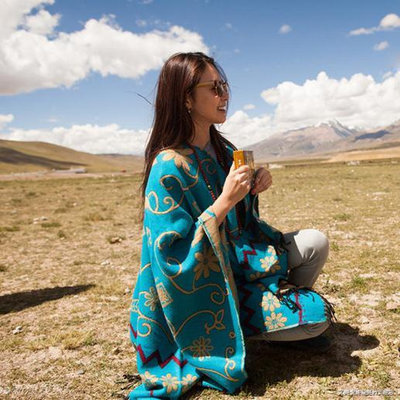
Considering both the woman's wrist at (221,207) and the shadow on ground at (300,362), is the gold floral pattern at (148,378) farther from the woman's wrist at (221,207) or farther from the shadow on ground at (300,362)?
the woman's wrist at (221,207)

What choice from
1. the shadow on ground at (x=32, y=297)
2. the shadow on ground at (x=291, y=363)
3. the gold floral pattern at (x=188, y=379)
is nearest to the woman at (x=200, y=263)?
the gold floral pattern at (x=188, y=379)

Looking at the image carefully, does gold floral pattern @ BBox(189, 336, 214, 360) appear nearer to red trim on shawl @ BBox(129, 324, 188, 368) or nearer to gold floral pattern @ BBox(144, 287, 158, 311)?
red trim on shawl @ BBox(129, 324, 188, 368)

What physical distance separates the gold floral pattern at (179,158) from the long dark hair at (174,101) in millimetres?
89

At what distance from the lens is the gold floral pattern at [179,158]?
2945mm

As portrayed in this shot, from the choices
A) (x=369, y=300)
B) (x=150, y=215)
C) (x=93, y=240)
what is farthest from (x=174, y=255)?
(x=93, y=240)

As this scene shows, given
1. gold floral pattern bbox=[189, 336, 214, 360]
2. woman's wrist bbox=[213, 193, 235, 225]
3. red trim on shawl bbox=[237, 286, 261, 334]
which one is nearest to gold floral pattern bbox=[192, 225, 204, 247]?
woman's wrist bbox=[213, 193, 235, 225]

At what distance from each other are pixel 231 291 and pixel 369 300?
2643 mm

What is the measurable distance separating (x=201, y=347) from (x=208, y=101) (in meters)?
1.97

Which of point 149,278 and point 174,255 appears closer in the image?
point 174,255

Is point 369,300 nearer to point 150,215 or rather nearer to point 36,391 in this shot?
point 150,215

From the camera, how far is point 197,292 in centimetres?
285

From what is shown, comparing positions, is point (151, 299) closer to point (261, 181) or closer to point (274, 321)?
point (274, 321)

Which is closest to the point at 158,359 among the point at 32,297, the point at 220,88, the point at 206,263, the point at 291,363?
the point at 206,263

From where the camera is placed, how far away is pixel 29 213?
1574cm
